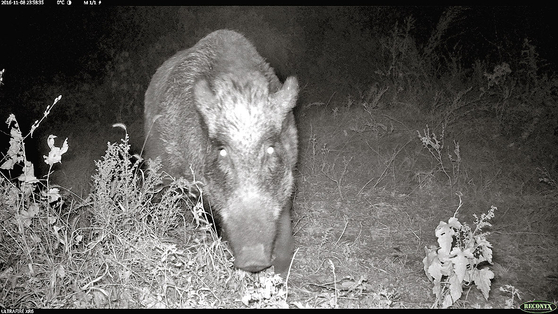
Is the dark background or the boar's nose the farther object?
the dark background

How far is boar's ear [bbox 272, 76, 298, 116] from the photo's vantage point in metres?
3.84

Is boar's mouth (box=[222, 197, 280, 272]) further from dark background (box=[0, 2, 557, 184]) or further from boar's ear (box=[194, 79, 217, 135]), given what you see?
dark background (box=[0, 2, 557, 184])

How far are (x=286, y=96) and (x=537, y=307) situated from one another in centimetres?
241

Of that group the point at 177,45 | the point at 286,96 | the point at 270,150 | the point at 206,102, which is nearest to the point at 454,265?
the point at 270,150

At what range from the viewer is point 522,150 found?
6516 mm

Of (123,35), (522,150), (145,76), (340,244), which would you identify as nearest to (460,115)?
(522,150)

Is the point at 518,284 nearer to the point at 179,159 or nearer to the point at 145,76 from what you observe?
the point at 179,159

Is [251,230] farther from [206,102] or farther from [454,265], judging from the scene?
[454,265]

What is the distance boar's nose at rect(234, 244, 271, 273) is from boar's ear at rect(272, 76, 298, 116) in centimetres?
119

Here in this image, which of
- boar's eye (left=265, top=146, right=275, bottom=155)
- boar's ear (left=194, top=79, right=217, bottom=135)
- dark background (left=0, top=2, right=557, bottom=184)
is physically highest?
boar's ear (left=194, top=79, right=217, bottom=135)

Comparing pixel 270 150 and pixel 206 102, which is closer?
pixel 270 150

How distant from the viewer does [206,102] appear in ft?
12.5

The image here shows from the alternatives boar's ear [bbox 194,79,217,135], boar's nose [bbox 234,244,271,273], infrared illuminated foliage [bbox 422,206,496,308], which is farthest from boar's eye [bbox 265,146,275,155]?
infrared illuminated foliage [bbox 422,206,496,308]

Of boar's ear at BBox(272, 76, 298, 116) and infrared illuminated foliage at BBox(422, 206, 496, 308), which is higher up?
boar's ear at BBox(272, 76, 298, 116)
